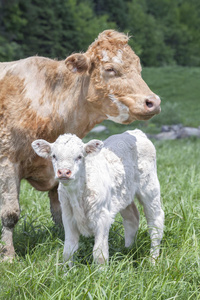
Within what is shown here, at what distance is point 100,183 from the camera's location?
11.9ft

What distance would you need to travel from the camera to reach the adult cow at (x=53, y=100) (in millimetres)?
3906

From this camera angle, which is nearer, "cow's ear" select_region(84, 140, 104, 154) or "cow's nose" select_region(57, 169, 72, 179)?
"cow's nose" select_region(57, 169, 72, 179)

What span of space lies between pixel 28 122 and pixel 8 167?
0.46 meters

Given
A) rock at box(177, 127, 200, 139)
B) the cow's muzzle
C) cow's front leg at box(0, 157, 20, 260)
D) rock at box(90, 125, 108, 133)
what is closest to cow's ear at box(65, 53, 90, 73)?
the cow's muzzle

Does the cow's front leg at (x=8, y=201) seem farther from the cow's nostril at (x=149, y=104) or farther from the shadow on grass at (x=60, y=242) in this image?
the cow's nostril at (x=149, y=104)

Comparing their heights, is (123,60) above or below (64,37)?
below

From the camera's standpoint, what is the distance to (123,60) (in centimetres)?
390

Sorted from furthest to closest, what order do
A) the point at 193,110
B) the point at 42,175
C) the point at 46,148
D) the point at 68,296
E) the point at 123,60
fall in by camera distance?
the point at 193,110
the point at 42,175
the point at 123,60
the point at 46,148
the point at 68,296

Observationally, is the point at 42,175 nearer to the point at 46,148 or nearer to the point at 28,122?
the point at 28,122

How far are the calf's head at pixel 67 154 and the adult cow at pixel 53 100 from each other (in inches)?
24.6

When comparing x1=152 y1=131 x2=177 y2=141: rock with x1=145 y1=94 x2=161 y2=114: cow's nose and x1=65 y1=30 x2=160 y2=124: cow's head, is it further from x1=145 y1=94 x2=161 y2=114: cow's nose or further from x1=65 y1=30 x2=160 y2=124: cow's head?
x1=145 y1=94 x2=161 y2=114: cow's nose

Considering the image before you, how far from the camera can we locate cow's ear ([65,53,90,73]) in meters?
3.98

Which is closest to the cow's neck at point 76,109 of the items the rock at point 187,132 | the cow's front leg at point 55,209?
the cow's front leg at point 55,209

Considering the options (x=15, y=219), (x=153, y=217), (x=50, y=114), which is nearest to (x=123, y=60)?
(x=50, y=114)
